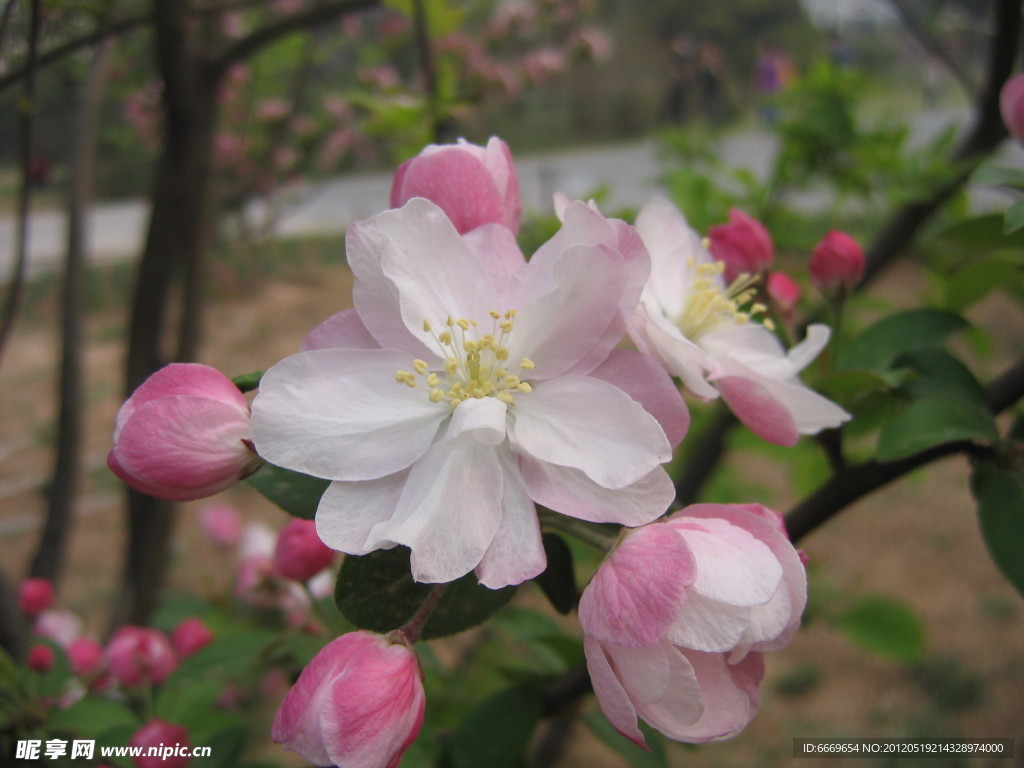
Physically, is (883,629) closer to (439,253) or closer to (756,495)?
(756,495)

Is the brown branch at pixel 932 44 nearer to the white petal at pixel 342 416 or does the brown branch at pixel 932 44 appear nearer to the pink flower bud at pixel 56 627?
the white petal at pixel 342 416

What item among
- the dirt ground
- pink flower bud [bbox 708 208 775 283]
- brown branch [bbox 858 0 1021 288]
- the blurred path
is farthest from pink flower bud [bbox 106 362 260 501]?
the blurred path

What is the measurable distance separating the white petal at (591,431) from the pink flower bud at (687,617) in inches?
2.0

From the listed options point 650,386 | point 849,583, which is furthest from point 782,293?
point 849,583

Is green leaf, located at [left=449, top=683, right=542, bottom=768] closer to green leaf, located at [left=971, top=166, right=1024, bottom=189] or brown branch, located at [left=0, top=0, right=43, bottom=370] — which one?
green leaf, located at [left=971, top=166, right=1024, bottom=189]

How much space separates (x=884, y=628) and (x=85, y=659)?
1758mm

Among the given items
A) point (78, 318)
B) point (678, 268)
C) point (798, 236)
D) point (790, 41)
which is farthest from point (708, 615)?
point (790, 41)

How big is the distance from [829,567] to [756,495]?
144 cm

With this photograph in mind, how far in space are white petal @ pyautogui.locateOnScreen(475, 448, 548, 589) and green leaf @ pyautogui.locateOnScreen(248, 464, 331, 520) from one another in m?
0.17

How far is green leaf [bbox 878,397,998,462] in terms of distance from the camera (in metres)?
0.71

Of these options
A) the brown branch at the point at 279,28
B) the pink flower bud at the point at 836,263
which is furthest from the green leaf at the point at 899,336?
the brown branch at the point at 279,28

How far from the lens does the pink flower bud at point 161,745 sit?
0.75 m

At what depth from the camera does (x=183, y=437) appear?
553 mm

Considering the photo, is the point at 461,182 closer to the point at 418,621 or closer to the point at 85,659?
the point at 418,621
